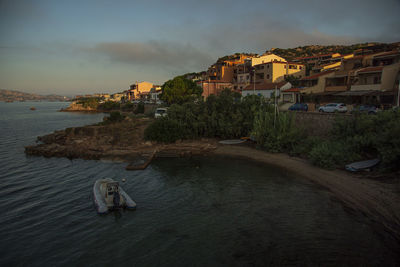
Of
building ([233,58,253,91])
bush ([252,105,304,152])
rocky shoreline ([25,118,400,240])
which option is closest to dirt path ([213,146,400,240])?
rocky shoreline ([25,118,400,240])

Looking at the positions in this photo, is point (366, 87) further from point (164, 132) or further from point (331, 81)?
point (164, 132)

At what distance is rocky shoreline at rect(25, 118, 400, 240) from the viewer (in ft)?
51.4

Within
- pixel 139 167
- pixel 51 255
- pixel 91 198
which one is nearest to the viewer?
pixel 51 255

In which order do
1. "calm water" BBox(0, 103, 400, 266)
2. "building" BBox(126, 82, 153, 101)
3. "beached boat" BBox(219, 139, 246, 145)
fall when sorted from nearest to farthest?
"calm water" BBox(0, 103, 400, 266), "beached boat" BBox(219, 139, 246, 145), "building" BBox(126, 82, 153, 101)

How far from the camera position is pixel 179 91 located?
199 ft

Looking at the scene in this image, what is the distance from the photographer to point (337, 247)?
1224cm

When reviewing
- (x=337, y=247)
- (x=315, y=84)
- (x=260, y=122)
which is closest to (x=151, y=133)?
(x=260, y=122)

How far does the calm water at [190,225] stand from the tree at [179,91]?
38.9 m

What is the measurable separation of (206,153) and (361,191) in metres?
19.5

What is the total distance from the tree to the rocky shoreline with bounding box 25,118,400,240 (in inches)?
560

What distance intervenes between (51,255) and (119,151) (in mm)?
21122

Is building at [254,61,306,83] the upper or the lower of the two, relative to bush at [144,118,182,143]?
upper

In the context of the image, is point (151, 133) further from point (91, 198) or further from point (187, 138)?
point (91, 198)

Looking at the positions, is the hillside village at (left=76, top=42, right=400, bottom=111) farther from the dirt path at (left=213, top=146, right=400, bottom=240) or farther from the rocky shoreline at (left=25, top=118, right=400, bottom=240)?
the dirt path at (left=213, top=146, right=400, bottom=240)
